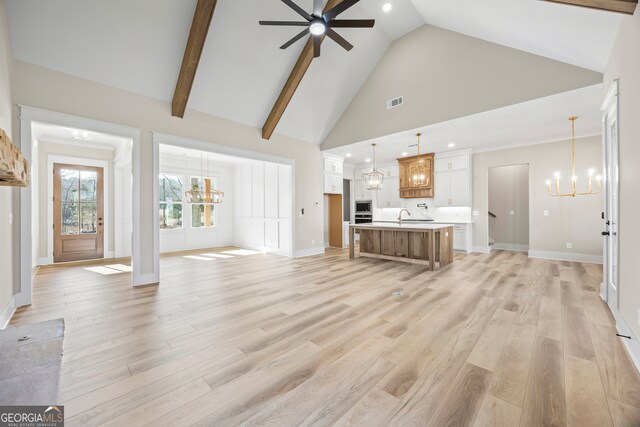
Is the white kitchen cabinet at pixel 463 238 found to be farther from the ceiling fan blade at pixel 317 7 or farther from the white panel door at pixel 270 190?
the ceiling fan blade at pixel 317 7

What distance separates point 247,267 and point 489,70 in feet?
19.4

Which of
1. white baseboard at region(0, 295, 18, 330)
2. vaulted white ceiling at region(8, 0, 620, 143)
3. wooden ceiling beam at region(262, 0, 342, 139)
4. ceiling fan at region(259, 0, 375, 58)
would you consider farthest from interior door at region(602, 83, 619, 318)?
white baseboard at region(0, 295, 18, 330)

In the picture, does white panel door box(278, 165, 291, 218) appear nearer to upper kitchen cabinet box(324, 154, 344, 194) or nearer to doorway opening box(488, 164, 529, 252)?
upper kitchen cabinet box(324, 154, 344, 194)

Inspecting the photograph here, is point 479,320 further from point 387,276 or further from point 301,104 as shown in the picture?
point 301,104

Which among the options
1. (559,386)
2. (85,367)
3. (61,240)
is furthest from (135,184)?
(559,386)

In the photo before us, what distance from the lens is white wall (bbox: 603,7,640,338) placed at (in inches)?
83.0

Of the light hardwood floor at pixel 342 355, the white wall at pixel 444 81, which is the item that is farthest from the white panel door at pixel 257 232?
the light hardwood floor at pixel 342 355

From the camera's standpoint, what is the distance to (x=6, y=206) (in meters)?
2.99

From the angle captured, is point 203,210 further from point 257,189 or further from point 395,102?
point 395,102

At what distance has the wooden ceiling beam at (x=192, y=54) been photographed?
11.6 feet

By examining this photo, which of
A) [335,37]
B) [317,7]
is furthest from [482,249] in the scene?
[317,7]

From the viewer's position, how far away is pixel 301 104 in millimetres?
5938

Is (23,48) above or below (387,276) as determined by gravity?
above

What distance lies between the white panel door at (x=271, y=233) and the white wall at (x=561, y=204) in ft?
20.5
